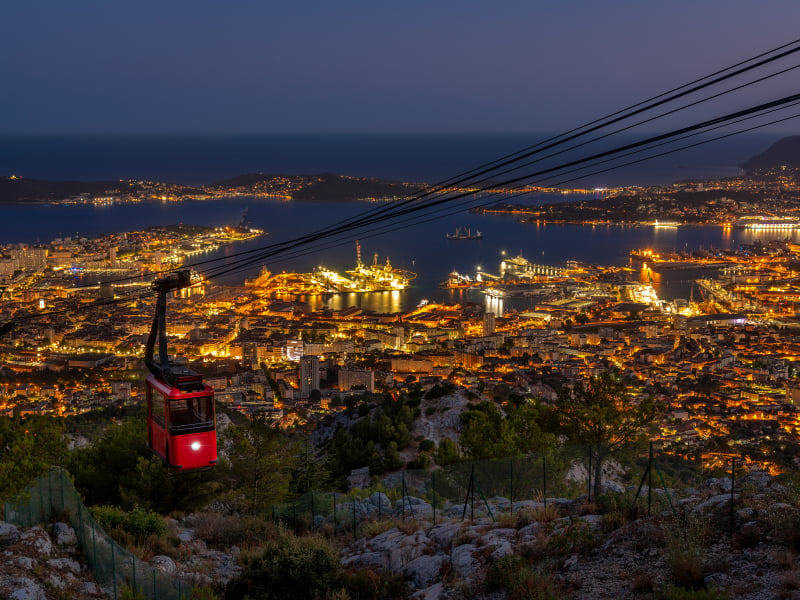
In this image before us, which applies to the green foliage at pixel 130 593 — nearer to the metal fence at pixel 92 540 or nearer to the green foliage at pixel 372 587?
the metal fence at pixel 92 540

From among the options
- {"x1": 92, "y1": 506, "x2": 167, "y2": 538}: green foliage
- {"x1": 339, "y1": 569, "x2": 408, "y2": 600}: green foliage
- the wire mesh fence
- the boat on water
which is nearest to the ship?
the boat on water

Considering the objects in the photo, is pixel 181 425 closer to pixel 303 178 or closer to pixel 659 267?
pixel 659 267

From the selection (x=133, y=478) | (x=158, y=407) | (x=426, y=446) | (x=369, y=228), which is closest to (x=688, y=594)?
(x=158, y=407)

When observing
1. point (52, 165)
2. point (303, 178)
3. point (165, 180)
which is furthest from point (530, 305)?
point (52, 165)

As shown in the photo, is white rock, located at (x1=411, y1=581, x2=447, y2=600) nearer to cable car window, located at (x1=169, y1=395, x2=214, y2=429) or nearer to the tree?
cable car window, located at (x1=169, y1=395, x2=214, y2=429)

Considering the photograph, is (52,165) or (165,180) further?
(52,165)

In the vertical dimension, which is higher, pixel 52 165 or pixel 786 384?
pixel 52 165

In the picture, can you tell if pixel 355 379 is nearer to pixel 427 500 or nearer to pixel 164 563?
pixel 427 500
